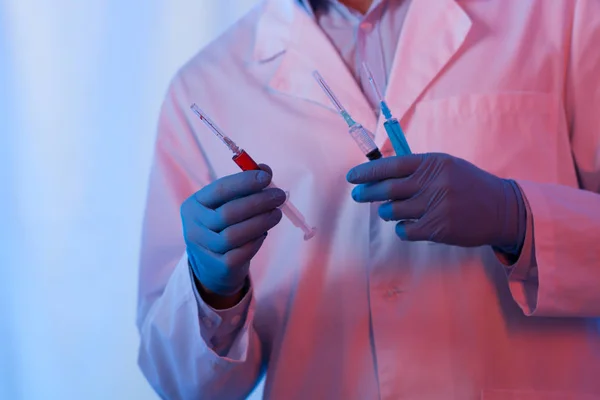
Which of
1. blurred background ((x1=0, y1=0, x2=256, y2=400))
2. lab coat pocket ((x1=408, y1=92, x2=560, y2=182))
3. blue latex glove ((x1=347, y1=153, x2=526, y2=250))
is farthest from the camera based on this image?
blurred background ((x1=0, y1=0, x2=256, y2=400))

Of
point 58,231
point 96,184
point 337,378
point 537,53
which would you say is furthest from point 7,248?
point 537,53

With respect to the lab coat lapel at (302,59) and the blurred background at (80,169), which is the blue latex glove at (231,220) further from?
the blurred background at (80,169)

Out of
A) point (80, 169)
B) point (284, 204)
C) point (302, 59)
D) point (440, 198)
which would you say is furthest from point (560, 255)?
point (80, 169)

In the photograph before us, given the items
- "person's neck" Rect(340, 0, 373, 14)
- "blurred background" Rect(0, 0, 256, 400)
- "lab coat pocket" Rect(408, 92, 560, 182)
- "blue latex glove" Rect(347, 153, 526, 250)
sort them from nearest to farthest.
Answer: "blue latex glove" Rect(347, 153, 526, 250), "lab coat pocket" Rect(408, 92, 560, 182), "person's neck" Rect(340, 0, 373, 14), "blurred background" Rect(0, 0, 256, 400)

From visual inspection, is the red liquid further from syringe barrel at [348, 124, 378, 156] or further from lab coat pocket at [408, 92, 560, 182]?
lab coat pocket at [408, 92, 560, 182]

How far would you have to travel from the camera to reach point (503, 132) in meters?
0.74

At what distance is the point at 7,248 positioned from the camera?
1.21 meters

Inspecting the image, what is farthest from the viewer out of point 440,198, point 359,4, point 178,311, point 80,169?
point 80,169

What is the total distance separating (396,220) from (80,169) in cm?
75

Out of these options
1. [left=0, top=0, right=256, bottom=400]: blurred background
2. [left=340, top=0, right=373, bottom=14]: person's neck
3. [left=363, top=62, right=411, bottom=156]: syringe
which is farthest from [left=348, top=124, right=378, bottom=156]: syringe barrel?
[left=0, top=0, right=256, bottom=400]: blurred background

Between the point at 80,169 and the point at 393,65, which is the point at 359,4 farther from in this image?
the point at 80,169

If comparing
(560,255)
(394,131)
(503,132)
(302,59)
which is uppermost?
(302,59)

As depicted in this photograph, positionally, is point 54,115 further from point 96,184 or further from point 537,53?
point 537,53

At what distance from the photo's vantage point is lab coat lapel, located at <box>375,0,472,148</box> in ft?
2.49
